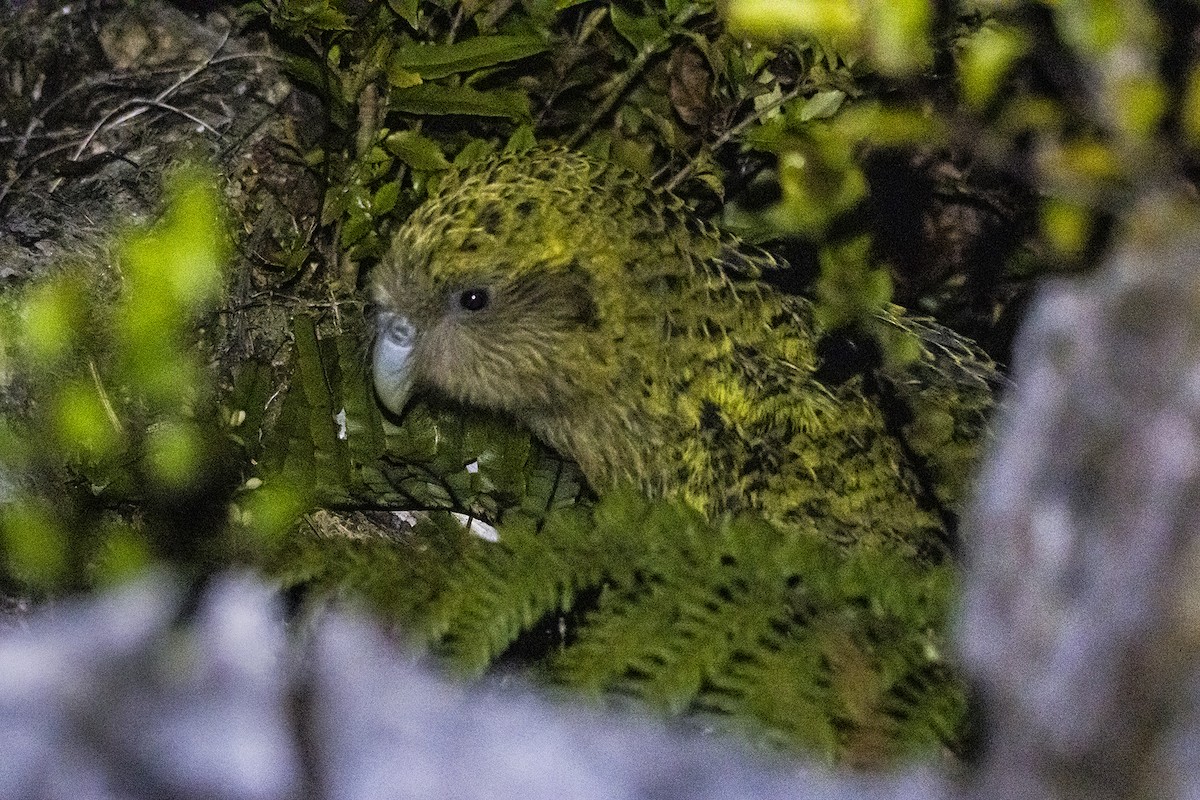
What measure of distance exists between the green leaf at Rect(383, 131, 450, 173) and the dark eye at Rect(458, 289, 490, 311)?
0.32 m

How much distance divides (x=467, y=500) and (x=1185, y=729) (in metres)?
2.01

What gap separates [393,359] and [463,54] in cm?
62

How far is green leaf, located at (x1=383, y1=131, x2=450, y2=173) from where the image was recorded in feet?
8.80

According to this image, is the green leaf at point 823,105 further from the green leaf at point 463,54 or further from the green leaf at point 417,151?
the green leaf at point 417,151

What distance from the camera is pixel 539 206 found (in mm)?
2402

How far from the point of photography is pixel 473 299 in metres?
2.53

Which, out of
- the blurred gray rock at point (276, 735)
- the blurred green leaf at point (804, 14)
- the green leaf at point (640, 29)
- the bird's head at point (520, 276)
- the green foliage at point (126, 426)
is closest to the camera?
the blurred gray rock at point (276, 735)

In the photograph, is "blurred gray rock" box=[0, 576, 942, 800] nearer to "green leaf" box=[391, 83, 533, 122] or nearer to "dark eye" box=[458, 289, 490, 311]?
"dark eye" box=[458, 289, 490, 311]

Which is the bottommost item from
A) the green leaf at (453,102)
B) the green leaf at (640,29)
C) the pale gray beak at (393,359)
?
the pale gray beak at (393,359)

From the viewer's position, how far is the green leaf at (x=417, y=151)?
2684mm

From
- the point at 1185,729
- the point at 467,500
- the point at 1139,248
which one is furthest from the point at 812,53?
the point at 1185,729

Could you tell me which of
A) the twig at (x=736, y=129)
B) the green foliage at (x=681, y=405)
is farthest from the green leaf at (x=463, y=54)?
the twig at (x=736, y=129)

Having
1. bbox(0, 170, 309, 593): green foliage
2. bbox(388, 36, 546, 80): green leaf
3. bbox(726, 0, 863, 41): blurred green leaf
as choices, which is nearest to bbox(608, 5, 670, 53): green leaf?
bbox(388, 36, 546, 80): green leaf

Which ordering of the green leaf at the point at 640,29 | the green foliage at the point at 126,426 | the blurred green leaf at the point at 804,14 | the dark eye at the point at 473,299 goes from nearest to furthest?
the blurred green leaf at the point at 804,14
the green foliage at the point at 126,426
the dark eye at the point at 473,299
the green leaf at the point at 640,29
